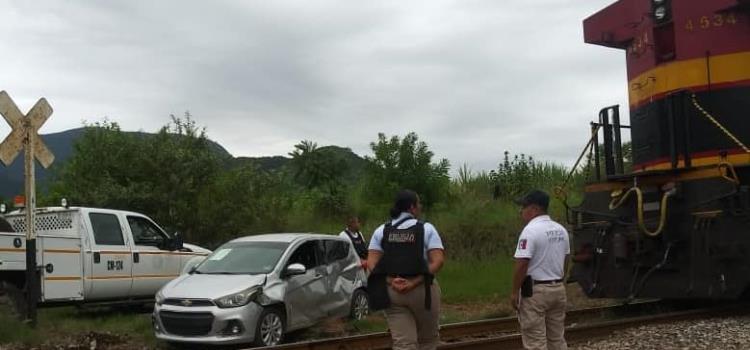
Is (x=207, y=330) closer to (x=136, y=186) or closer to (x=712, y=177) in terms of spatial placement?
(x=712, y=177)

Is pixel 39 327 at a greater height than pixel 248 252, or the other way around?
pixel 248 252

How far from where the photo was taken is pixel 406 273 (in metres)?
5.56

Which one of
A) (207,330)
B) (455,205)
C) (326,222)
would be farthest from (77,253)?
(455,205)

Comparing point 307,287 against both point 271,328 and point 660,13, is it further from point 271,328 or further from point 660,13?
point 660,13

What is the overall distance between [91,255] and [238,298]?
149 inches

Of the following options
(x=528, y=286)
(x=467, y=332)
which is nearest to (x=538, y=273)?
(x=528, y=286)

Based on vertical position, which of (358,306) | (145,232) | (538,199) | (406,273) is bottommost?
(358,306)

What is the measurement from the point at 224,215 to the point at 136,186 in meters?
2.20

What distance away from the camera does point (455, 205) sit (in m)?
24.9

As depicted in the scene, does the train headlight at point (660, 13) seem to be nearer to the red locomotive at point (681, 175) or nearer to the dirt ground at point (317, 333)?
the red locomotive at point (681, 175)

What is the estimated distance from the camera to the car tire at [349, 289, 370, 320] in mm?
11349

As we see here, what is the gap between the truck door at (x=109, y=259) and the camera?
11680mm

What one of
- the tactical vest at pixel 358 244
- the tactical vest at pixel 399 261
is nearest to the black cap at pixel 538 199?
the tactical vest at pixel 399 261

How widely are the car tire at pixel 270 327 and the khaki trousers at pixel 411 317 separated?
374 cm
